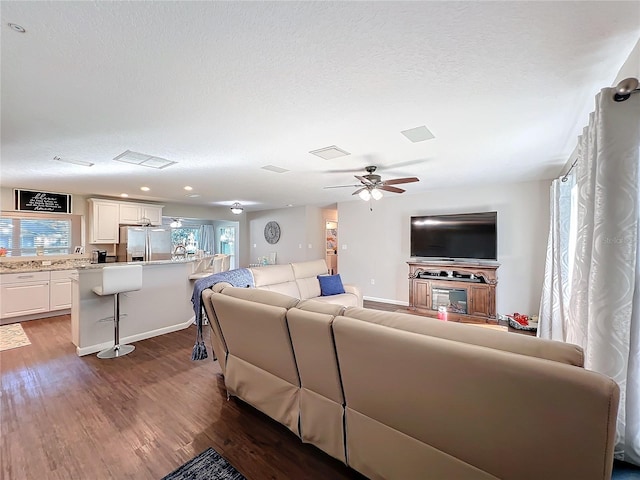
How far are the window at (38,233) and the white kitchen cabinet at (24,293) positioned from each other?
0.89 m

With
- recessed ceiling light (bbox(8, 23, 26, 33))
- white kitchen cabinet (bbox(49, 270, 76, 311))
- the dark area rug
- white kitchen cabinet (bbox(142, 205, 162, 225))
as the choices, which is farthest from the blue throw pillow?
white kitchen cabinet (bbox(142, 205, 162, 225))

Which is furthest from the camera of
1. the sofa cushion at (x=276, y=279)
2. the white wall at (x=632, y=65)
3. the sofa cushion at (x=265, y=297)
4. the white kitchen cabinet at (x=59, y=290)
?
the white kitchen cabinet at (x=59, y=290)

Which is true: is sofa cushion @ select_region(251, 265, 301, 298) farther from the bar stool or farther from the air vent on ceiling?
the air vent on ceiling

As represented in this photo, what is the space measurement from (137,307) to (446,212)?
5.50 metres

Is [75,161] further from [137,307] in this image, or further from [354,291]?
[354,291]

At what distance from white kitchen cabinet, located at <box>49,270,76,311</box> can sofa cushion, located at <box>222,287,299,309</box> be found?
458 cm

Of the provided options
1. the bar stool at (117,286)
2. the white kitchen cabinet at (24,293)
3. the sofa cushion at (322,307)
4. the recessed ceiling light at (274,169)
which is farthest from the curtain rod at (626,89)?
the white kitchen cabinet at (24,293)

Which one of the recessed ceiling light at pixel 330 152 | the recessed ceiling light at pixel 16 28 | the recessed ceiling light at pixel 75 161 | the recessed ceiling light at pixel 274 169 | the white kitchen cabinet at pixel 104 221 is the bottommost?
the white kitchen cabinet at pixel 104 221

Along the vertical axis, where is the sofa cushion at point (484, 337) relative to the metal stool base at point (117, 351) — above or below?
above

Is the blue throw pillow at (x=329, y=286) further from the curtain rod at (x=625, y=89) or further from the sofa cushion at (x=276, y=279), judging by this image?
the curtain rod at (x=625, y=89)

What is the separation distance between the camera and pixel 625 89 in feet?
3.97

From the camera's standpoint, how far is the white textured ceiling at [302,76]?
45.3 inches

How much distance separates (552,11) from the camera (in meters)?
1.13

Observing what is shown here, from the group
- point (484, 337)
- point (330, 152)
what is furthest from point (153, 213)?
point (484, 337)
